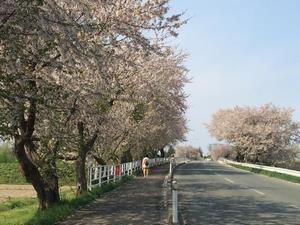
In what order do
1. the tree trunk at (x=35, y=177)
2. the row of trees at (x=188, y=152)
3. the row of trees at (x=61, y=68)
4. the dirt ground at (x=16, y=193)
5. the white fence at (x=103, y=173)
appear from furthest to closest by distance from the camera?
the row of trees at (x=188, y=152) < the dirt ground at (x=16, y=193) < the white fence at (x=103, y=173) < the tree trunk at (x=35, y=177) < the row of trees at (x=61, y=68)

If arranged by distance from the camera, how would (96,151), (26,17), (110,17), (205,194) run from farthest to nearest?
(96,151) → (205,194) → (110,17) → (26,17)

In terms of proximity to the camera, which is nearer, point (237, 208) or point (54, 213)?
point (54, 213)

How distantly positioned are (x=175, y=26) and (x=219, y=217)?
18.6 ft

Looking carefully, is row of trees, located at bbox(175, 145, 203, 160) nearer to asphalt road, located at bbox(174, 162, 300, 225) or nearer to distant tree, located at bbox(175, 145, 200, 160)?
distant tree, located at bbox(175, 145, 200, 160)

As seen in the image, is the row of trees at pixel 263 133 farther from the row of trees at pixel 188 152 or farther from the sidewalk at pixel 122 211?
the row of trees at pixel 188 152

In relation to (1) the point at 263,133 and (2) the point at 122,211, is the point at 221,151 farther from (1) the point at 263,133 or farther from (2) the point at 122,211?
(2) the point at 122,211

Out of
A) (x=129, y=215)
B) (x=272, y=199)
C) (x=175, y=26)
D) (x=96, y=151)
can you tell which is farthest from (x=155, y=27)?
(x=96, y=151)

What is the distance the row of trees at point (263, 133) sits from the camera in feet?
241

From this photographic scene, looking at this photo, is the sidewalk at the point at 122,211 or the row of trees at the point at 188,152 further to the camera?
the row of trees at the point at 188,152

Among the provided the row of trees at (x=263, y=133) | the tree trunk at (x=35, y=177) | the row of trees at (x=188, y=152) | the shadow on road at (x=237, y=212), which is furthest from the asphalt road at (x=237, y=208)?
the row of trees at (x=188, y=152)

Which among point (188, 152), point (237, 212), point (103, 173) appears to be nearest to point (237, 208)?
point (237, 212)

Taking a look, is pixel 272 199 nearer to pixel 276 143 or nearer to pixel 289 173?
pixel 289 173

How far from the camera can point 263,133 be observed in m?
72.6

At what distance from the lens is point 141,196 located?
20609mm
